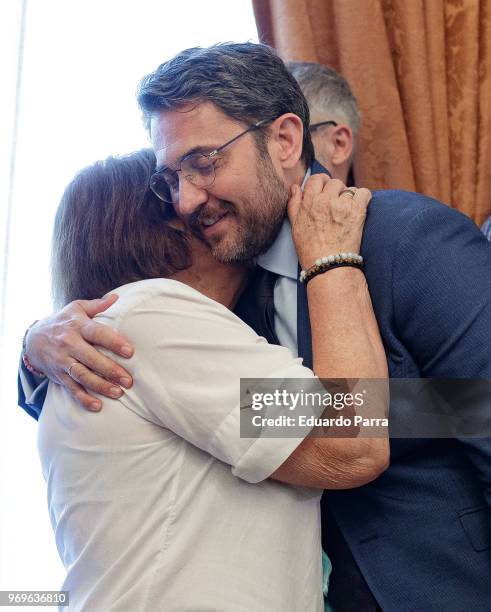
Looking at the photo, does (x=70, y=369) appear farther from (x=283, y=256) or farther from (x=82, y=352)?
(x=283, y=256)

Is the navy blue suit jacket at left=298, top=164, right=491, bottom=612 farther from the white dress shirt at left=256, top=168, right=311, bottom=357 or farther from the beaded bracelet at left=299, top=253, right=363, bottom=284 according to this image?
the white dress shirt at left=256, top=168, right=311, bottom=357

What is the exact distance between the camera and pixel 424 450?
1.28m

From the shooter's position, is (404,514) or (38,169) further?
(38,169)

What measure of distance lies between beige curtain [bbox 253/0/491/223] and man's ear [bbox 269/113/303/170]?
541mm

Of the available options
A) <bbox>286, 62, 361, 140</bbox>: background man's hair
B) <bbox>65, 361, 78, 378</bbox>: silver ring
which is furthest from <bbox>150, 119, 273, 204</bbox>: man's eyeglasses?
<bbox>286, 62, 361, 140</bbox>: background man's hair

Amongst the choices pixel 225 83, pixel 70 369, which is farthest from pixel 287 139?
pixel 70 369

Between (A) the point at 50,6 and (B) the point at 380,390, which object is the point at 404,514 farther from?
(A) the point at 50,6

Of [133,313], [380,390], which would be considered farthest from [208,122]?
[380,390]

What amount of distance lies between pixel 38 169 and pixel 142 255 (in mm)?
851

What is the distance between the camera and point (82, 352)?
125cm

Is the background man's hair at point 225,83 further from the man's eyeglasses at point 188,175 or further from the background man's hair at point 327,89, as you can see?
the background man's hair at point 327,89

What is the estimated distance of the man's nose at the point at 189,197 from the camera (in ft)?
4.78

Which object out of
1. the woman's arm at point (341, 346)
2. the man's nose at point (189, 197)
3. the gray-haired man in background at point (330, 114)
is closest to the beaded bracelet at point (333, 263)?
the woman's arm at point (341, 346)

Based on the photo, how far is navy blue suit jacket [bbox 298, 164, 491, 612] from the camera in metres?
1.20
